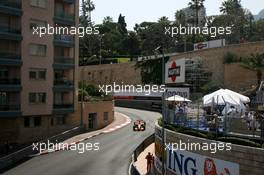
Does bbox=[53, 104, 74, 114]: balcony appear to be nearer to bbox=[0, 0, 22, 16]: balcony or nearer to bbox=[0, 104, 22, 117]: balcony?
bbox=[0, 104, 22, 117]: balcony

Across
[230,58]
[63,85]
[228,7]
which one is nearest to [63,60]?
[63,85]

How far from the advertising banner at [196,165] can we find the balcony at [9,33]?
31.8 m

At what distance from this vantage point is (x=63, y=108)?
61.1 metres

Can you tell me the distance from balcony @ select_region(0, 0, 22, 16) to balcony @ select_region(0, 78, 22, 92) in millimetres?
8009

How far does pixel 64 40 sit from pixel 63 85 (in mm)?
6077

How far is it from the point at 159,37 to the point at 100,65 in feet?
62.2

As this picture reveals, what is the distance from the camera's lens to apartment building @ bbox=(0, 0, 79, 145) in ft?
180

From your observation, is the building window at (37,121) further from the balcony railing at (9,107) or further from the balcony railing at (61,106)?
the balcony railing at (9,107)

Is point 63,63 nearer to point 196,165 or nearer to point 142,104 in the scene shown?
point 142,104

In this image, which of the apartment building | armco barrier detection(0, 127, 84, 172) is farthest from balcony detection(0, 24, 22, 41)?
armco barrier detection(0, 127, 84, 172)

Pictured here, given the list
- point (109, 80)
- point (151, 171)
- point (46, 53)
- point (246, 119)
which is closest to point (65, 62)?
point (46, 53)

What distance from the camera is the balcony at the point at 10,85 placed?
177ft

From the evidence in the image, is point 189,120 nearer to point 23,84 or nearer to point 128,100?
point 23,84

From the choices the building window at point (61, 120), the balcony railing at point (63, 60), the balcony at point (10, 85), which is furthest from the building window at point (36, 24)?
the building window at point (61, 120)
